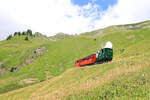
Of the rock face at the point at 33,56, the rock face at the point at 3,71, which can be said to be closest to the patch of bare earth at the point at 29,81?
the rock face at the point at 33,56

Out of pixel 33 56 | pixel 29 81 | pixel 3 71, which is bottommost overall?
pixel 29 81

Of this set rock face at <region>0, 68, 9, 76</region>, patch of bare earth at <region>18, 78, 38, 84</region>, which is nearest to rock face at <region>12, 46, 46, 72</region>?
rock face at <region>0, 68, 9, 76</region>

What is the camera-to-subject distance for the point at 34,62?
387 ft

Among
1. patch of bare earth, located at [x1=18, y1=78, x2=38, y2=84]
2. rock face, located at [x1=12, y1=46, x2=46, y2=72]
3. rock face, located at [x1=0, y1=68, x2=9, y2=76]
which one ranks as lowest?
patch of bare earth, located at [x1=18, y1=78, x2=38, y2=84]

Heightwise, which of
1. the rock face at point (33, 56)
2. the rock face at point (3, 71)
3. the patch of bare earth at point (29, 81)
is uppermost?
the rock face at point (33, 56)

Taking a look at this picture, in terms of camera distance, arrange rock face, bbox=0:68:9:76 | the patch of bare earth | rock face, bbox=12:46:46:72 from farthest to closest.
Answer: rock face, bbox=0:68:9:76 < rock face, bbox=12:46:46:72 < the patch of bare earth

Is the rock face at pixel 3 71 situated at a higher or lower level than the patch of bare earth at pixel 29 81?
higher

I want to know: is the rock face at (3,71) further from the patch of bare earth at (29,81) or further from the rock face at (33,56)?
Result: the patch of bare earth at (29,81)

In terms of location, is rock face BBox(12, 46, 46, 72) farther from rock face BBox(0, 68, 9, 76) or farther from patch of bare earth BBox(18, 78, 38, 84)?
patch of bare earth BBox(18, 78, 38, 84)

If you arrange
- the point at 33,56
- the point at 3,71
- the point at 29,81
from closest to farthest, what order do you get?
the point at 29,81, the point at 3,71, the point at 33,56

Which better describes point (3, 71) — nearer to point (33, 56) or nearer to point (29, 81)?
point (33, 56)

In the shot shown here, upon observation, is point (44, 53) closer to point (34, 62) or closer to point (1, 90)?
point (34, 62)

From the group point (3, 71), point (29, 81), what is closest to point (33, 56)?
point (3, 71)

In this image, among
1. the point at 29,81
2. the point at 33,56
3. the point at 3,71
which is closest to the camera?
the point at 29,81
